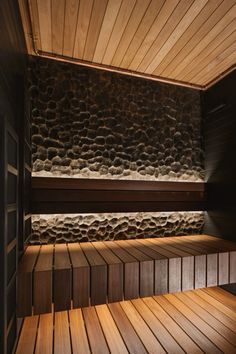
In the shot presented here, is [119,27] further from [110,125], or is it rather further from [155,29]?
[110,125]

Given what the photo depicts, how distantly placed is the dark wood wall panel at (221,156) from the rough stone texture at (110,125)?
0.50ft

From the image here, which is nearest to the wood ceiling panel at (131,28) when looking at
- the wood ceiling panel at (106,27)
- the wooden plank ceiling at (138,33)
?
the wooden plank ceiling at (138,33)

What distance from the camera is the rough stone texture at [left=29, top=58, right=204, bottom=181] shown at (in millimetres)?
2236

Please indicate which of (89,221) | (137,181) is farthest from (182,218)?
(89,221)

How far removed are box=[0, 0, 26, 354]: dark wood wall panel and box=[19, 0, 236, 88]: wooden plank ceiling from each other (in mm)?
324

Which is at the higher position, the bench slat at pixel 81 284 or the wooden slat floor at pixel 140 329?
the bench slat at pixel 81 284

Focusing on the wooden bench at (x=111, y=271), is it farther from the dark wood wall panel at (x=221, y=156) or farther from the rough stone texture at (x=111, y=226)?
the dark wood wall panel at (x=221, y=156)

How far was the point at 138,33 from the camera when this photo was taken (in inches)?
75.0

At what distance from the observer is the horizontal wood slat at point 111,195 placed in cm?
218

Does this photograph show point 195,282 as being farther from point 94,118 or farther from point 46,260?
point 94,118

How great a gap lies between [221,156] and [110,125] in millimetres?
1441

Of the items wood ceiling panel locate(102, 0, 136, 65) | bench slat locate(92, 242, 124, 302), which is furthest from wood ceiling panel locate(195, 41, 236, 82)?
bench slat locate(92, 242, 124, 302)

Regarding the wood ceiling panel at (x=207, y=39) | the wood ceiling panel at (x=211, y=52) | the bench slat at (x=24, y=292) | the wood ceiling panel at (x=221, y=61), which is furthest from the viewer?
the wood ceiling panel at (x=221, y=61)

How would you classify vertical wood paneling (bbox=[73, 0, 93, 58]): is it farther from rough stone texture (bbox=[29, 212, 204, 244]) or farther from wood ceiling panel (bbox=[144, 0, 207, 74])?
rough stone texture (bbox=[29, 212, 204, 244])
